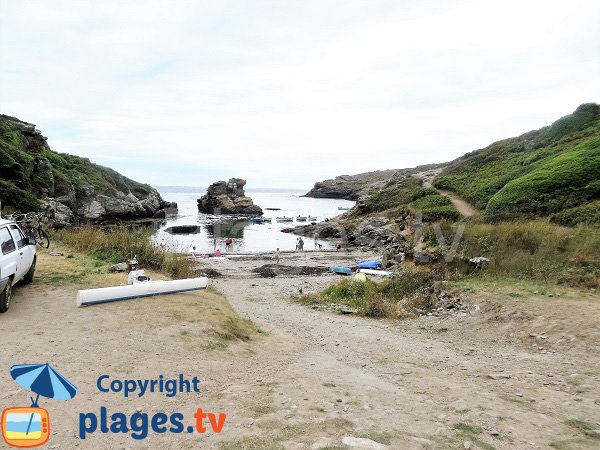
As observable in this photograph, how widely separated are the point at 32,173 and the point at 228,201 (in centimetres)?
5573

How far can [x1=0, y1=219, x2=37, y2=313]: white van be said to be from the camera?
8.02 metres

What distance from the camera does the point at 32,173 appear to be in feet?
155

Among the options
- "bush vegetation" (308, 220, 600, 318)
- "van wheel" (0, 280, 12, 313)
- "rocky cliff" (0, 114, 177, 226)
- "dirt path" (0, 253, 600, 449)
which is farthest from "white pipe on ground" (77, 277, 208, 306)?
"rocky cliff" (0, 114, 177, 226)

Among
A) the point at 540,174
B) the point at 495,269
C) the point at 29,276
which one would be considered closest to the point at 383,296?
the point at 495,269

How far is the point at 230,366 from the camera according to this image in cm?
661

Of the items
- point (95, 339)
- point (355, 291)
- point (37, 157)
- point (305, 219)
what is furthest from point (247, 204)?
point (95, 339)

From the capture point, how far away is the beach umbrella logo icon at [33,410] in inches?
162

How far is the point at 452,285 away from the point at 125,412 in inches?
440

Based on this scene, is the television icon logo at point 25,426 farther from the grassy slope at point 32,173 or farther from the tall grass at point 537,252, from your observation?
the grassy slope at point 32,173

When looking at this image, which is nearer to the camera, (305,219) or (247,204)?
(305,219)

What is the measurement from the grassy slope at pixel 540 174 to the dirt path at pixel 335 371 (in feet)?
56.4

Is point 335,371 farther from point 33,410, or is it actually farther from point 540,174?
point 540,174

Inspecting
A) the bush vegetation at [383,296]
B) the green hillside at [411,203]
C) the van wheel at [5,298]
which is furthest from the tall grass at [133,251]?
the green hillside at [411,203]

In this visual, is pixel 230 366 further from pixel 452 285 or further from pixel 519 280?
A: pixel 519 280
